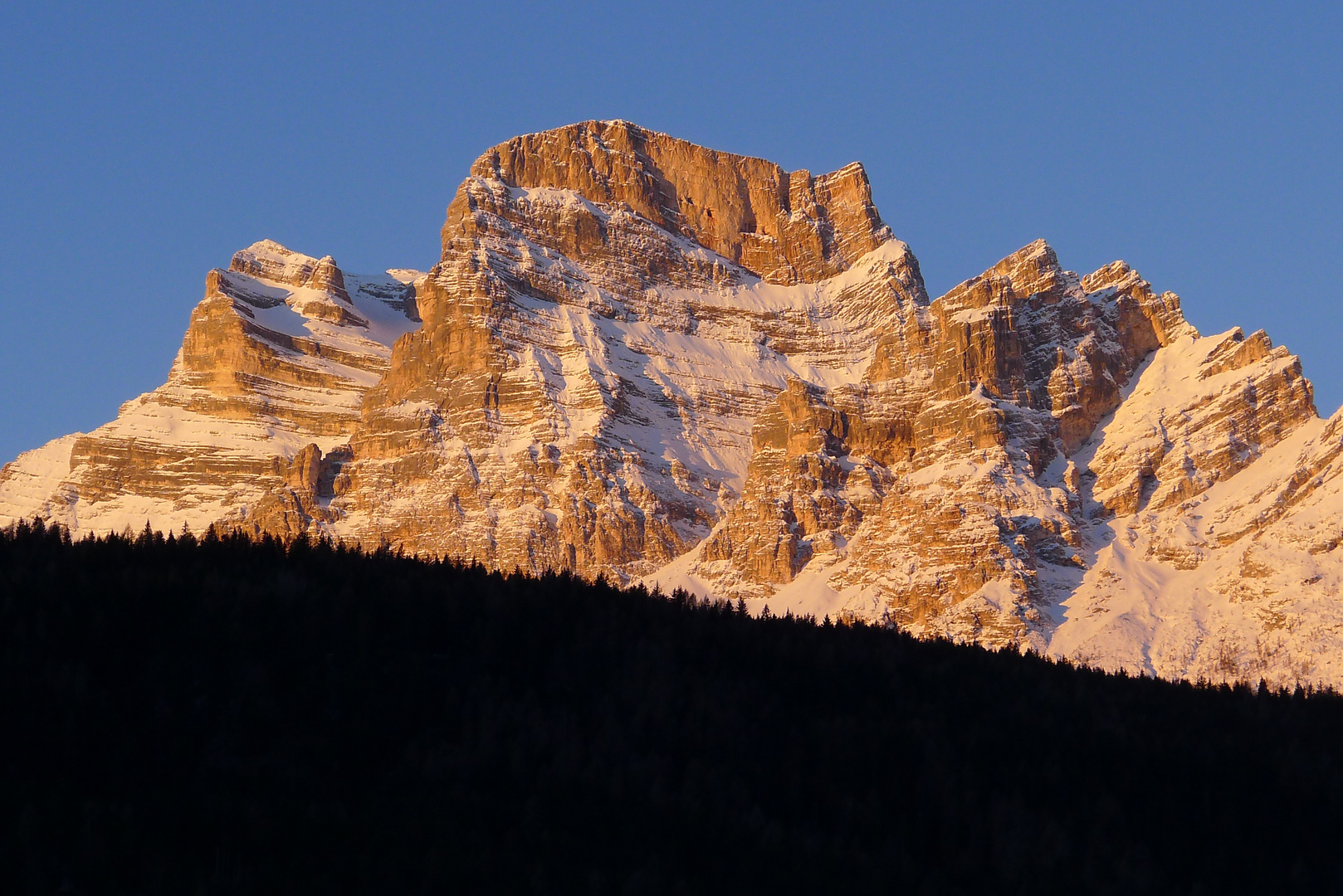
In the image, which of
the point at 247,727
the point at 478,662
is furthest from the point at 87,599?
the point at 478,662

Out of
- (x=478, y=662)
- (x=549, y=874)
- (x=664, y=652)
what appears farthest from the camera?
(x=664, y=652)

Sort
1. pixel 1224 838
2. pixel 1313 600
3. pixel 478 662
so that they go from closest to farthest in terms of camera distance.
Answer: pixel 1224 838
pixel 478 662
pixel 1313 600

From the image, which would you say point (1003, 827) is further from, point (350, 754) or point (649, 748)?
point (350, 754)

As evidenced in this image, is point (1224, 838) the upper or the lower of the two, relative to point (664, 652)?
lower

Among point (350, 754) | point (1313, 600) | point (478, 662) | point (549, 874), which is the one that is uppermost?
point (1313, 600)

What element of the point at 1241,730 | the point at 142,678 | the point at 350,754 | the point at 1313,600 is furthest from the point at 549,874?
the point at 1313,600

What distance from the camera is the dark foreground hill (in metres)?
26.5

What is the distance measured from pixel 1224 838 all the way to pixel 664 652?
39.0 feet

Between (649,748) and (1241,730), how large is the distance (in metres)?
14.2

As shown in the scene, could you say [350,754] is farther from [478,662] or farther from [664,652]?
[664,652]

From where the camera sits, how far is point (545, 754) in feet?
103

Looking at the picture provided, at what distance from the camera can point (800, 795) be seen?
31.6 meters

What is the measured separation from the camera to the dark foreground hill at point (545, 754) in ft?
87.1

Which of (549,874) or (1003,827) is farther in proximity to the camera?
(1003,827)
